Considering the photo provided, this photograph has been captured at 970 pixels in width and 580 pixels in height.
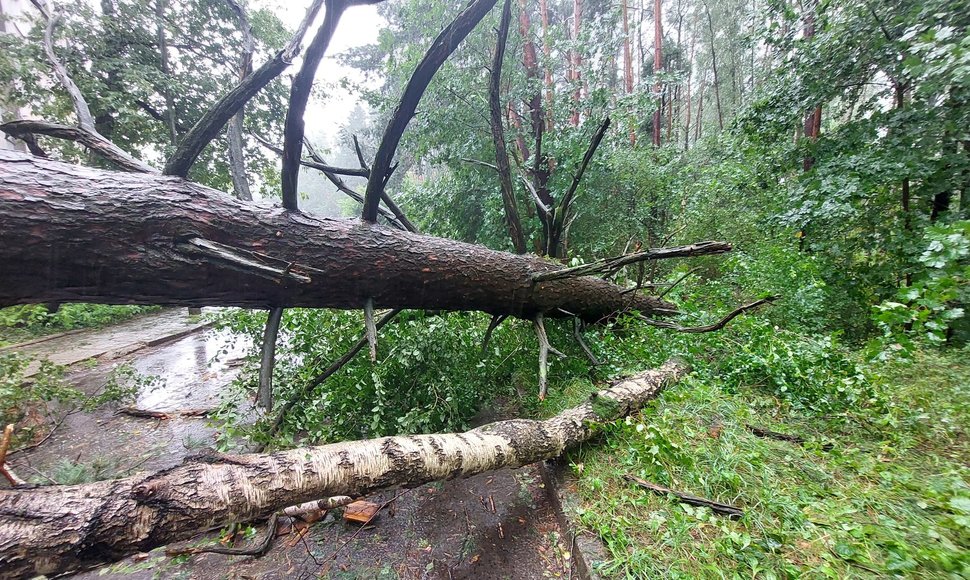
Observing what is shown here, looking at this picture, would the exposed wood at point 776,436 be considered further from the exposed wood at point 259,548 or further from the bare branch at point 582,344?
the exposed wood at point 259,548

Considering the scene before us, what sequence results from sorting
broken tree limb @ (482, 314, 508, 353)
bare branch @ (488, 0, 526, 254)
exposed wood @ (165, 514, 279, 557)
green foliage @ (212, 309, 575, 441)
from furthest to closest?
bare branch @ (488, 0, 526, 254)
broken tree limb @ (482, 314, 508, 353)
green foliage @ (212, 309, 575, 441)
exposed wood @ (165, 514, 279, 557)

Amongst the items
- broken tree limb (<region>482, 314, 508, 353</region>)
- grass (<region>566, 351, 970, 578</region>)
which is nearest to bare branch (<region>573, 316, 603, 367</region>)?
grass (<region>566, 351, 970, 578</region>)

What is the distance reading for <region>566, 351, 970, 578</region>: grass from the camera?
4.29 feet

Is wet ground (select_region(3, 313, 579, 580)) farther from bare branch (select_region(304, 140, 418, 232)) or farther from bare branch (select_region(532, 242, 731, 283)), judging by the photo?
bare branch (select_region(304, 140, 418, 232))

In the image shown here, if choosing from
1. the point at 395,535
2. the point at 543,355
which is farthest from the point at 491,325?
the point at 395,535

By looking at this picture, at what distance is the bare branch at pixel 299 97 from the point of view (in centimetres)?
139

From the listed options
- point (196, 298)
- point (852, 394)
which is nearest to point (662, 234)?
point (852, 394)

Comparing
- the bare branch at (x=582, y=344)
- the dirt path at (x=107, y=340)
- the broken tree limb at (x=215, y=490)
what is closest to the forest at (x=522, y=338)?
the broken tree limb at (x=215, y=490)

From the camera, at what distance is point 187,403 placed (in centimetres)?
409

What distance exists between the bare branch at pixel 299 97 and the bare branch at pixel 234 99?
90 mm

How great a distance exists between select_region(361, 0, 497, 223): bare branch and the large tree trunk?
0.47 metres

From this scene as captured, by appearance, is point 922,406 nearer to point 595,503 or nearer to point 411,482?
point 595,503

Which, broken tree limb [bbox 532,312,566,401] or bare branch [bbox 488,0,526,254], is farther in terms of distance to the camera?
bare branch [bbox 488,0,526,254]

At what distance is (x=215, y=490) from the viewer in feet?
4.48
